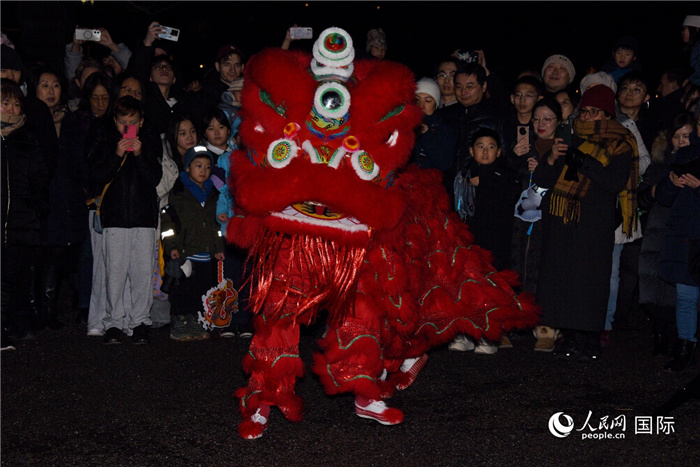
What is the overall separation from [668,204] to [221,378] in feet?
10.1

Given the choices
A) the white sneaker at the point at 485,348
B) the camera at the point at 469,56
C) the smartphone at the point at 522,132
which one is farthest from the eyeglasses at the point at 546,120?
A: the white sneaker at the point at 485,348

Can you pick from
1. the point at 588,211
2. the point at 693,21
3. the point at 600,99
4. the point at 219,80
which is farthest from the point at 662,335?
the point at 219,80

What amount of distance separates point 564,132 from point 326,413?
8.56 feet

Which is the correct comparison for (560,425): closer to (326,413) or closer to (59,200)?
(326,413)

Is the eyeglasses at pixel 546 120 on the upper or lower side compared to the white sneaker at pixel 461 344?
upper

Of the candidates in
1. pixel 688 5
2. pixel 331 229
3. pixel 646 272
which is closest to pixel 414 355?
pixel 331 229

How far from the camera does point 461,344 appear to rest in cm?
538

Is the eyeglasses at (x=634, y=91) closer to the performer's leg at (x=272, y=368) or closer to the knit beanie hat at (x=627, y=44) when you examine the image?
the knit beanie hat at (x=627, y=44)

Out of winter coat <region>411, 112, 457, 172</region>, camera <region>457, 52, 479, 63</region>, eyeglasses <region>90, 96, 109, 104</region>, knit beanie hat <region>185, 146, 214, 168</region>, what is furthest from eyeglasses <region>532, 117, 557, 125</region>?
eyeglasses <region>90, 96, 109, 104</region>

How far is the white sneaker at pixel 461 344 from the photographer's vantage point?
5.37 meters

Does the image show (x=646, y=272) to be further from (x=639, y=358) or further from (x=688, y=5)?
(x=688, y=5)

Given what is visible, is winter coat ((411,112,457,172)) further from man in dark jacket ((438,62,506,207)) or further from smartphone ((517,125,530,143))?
smartphone ((517,125,530,143))

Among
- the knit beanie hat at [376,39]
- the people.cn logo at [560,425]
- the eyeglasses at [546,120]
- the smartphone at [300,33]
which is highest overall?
the knit beanie hat at [376,39]

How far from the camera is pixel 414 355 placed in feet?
13.4
